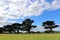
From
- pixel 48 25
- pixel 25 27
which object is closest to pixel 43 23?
pixel 48 25

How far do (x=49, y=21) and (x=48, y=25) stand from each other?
2.13 m

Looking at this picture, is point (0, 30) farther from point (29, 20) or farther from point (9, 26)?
point (29, 20)

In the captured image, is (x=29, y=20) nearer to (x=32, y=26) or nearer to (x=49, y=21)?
(x=32, y=26)

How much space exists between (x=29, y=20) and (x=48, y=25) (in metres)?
10.3

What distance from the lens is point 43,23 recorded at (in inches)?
3514

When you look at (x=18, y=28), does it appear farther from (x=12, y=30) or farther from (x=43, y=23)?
(x=43, y=23)

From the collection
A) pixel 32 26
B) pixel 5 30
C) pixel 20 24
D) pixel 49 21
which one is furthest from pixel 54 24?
pixel 5 30

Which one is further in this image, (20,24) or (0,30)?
(20,24)

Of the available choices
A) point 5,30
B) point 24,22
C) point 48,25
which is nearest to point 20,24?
point 24,22

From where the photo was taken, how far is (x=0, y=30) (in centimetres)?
8650

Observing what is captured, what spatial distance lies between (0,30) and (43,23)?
21.4 metres

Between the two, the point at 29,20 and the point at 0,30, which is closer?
the point at 0,30

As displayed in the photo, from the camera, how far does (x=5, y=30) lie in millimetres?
90125

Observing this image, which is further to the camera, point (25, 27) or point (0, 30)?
point (25, 27)
